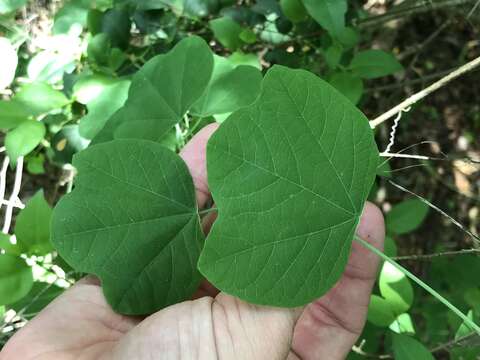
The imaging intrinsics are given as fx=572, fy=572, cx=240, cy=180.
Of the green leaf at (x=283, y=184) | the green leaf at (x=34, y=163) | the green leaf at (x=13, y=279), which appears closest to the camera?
the green leaf at (x=283, y=184)

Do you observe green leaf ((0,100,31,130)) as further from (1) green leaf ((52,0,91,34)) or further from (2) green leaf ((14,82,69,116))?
(1) green leaf ((52,0,91,34))

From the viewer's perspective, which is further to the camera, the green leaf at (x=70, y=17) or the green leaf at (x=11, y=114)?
the green leaf at (x=70, y=17)

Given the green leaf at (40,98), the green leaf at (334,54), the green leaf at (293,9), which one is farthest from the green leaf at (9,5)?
the green leaf at (334,54)

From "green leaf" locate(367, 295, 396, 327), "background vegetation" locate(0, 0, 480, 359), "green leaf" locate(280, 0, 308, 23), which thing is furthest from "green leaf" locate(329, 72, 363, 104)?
"green leaf" locate(367, 295, 396, 327)

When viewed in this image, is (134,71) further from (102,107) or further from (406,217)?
(406,217)

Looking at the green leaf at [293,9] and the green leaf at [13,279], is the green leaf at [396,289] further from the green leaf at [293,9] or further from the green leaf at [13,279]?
the green leaf at [13,279]

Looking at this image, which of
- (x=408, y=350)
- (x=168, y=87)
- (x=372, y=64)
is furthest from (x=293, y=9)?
(x=408, y=350)

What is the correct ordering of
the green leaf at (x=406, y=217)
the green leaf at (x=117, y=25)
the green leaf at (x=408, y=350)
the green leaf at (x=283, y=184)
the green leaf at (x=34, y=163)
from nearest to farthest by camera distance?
the green leaf at (x=283, y=184) → the green leaf at (x=408, y=350) → the green leaf at (x=117, y=25) → the green leaf at (x=406, y=217) → the green leaf at (x=34, y=163)

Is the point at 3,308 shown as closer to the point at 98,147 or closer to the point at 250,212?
the point at 98,147

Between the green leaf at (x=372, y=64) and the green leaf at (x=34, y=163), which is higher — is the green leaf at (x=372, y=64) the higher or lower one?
the higher one
